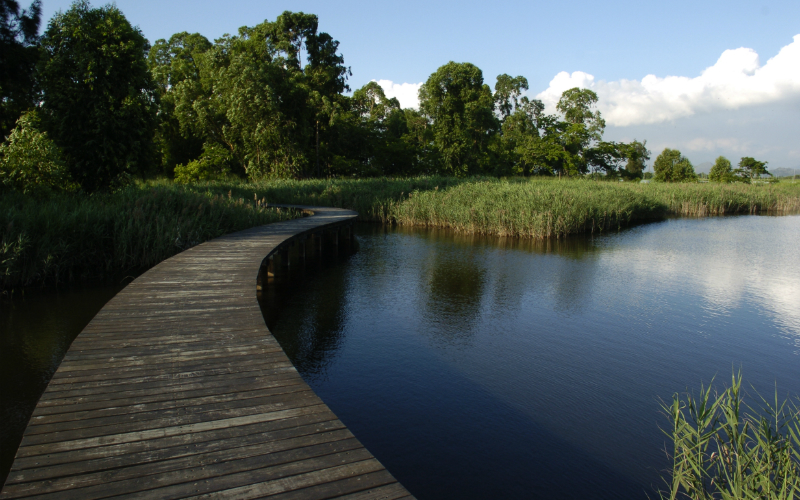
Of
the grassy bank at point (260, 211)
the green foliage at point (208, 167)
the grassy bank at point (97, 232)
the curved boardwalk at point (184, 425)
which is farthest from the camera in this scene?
the green foliage at point (208, 167)

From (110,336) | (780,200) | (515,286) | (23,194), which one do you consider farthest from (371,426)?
(780,200)

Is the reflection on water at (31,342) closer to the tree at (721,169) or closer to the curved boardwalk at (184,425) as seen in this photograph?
the curved boardwalk at (184,425)

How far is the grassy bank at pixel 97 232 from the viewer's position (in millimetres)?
7484

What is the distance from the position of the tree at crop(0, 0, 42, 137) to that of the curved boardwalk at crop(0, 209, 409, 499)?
14494mm

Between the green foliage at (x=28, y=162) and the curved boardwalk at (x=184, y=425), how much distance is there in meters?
8.06

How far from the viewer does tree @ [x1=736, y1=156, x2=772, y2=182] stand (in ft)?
120

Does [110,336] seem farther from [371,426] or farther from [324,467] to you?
[324,467]

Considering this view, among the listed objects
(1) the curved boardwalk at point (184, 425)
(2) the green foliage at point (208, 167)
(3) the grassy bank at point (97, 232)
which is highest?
(2) the green foliage at point (208, 167)

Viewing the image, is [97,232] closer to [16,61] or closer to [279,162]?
[16,61]

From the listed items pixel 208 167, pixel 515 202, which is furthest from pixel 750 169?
pixel 208 167

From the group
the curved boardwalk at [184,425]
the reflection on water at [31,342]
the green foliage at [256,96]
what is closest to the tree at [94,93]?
the reflection on water at [31,342]

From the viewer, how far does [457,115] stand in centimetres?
3316

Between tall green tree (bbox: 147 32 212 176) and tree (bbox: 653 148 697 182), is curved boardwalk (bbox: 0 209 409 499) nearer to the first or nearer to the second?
tall green tree (bbox: 147 32 212 176)

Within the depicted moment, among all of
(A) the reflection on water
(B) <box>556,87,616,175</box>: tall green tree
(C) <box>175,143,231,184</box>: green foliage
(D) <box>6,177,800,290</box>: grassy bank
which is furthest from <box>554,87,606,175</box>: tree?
(A) the reflection on water
